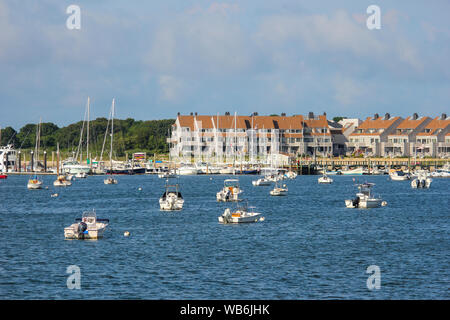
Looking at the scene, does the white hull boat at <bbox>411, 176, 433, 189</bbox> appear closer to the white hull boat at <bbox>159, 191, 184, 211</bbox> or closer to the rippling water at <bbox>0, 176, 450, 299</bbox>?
the rippling water at <bbox>0, 176, 450, 299</bbox>

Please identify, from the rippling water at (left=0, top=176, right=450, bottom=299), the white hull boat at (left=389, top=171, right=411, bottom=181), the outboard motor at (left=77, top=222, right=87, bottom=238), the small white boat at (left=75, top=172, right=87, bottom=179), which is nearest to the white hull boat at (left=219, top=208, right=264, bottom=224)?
the rippling water at (left=0, top=176, right=450, bottom=299)

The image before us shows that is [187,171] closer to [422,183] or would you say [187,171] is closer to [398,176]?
[398,176]

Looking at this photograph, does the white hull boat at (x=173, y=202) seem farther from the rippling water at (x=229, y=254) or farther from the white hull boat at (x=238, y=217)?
the white hull boat at (x=238, y=217)

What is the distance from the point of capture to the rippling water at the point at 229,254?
3872 cm

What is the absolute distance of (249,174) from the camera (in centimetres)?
19725

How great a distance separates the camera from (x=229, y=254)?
50.3 m

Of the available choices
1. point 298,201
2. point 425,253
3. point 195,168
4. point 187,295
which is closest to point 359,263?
point 425,253

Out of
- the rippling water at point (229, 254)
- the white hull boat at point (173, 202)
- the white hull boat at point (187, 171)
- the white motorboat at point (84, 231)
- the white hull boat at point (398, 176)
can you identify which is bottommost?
the rippling water at point (229, 254)

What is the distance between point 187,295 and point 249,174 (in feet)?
526

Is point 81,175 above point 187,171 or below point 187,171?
below

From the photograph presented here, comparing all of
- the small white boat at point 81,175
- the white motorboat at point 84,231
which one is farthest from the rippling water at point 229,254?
the small white boat at point 81,175

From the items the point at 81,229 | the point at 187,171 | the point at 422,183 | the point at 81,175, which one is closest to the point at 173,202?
the point at 81,229

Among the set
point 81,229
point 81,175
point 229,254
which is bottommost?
point 229,254
